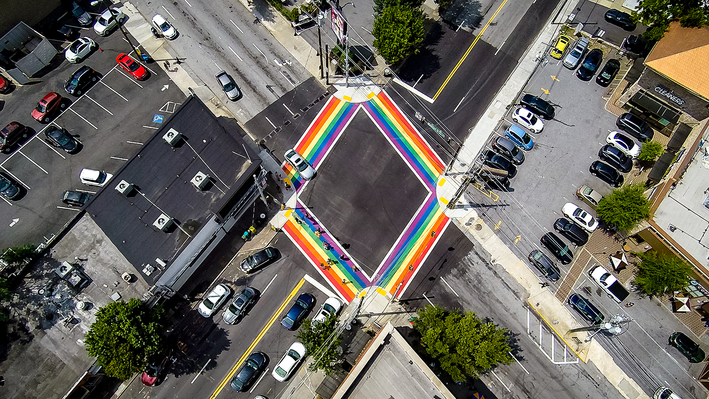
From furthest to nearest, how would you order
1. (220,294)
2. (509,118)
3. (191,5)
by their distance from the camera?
(191,5) < (509,118) < (220,294)

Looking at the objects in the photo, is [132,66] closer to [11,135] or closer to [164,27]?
[164,27]

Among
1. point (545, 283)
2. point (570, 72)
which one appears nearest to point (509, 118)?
point (570, 72)

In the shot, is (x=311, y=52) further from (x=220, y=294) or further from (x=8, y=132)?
(x=8, y=132)

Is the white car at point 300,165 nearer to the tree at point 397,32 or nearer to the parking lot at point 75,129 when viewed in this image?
the parking lot at point 75,129

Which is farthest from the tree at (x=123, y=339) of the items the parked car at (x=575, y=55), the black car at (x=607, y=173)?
the parked car at (x=575, y=55)

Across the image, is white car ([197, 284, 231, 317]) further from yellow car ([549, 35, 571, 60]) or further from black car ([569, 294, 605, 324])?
yellow car ([549, 35, 571, 60])

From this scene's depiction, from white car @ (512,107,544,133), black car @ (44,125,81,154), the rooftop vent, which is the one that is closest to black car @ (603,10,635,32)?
white car @ (512,107,544,133)
